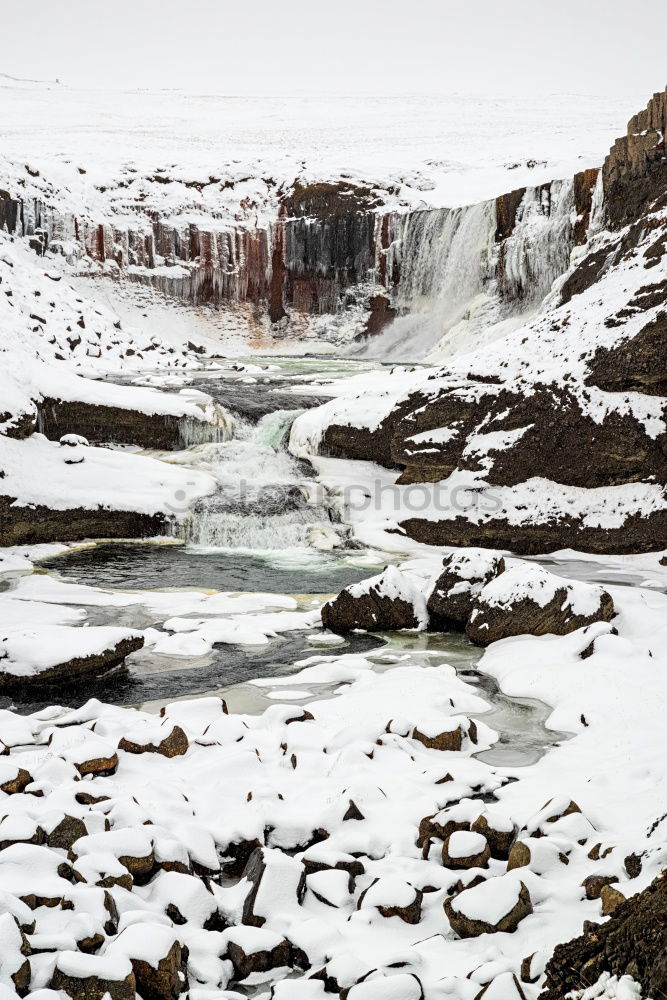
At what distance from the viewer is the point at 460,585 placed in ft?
29.1

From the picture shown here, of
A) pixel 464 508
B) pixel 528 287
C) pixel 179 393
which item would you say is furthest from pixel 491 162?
pixel 464 508

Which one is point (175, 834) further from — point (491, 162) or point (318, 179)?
point (491, 162)

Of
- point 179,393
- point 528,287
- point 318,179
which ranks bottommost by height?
point 179,393

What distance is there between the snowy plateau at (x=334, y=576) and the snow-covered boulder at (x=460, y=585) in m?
0.04

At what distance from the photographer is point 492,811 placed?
4328 millimetres

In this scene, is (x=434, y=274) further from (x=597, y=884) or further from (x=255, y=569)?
(x=597, y=884)

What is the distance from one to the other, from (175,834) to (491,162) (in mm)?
28755

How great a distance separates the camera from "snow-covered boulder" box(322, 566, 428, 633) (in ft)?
28.4

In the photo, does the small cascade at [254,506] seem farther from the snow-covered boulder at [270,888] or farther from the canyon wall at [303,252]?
the canyon wall at [303,252]

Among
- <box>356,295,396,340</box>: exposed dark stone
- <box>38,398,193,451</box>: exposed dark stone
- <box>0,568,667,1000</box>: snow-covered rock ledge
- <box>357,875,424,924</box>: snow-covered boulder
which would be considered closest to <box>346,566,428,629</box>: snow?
<box>0,568,667,1000</box>: snow-covered rock ledge

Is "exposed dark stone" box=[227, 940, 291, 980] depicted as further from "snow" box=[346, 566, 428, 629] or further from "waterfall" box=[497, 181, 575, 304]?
"waterfall" box=[497, 181, 575, 304]

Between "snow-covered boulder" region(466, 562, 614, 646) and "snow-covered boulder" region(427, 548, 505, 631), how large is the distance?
18 cm

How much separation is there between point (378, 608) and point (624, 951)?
6.06m

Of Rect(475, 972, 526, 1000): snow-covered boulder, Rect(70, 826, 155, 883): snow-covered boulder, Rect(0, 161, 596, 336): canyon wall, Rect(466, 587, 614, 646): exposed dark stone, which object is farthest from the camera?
Rect(0, 161, 596, 336): canyon wall
